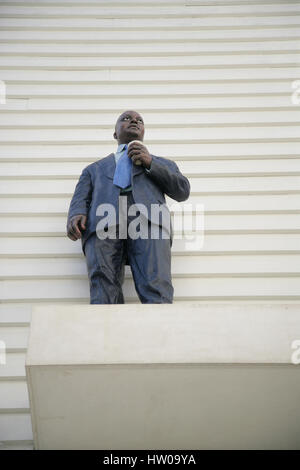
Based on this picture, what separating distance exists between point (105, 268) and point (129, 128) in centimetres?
100

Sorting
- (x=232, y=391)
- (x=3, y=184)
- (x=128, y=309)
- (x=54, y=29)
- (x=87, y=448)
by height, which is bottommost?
(x=87, y=448)

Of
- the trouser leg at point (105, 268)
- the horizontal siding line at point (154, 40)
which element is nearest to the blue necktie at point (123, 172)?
the trouser leg at point (105, 268)

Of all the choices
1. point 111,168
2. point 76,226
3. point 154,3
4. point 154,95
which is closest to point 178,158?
point 154,95

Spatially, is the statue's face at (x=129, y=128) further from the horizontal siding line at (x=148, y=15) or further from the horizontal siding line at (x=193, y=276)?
the horizontal siding line at (x=148, y=15)

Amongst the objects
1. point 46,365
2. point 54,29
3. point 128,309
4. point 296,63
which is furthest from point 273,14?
point 46,365

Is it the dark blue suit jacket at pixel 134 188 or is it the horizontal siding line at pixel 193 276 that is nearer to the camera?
the dark blue suit jacket at pixel 134 188

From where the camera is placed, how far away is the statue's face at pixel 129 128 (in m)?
4.13

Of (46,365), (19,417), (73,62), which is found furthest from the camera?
(73,62)

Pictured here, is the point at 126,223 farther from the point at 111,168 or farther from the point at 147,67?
the point at 147,67

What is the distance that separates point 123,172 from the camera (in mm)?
3916

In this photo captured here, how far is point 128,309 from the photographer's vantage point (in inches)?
117

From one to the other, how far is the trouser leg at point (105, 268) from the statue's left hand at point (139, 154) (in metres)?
0.48

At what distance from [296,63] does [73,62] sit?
1.88 metres

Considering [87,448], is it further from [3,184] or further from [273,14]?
[273,14]
